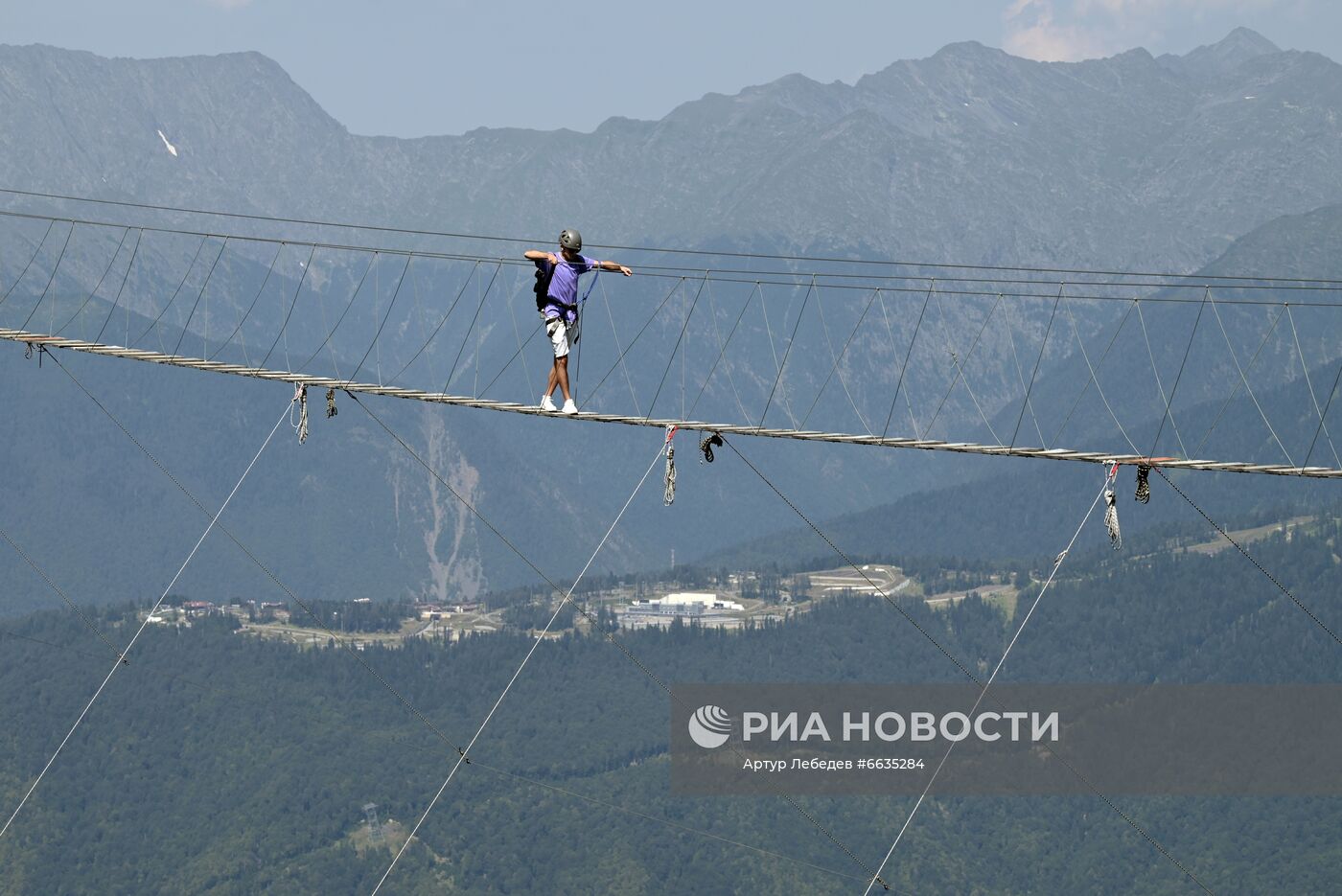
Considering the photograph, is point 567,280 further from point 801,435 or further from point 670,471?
point 801,435

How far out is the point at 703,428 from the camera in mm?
52875

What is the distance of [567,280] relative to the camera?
166ft

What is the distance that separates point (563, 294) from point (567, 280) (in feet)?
1.26

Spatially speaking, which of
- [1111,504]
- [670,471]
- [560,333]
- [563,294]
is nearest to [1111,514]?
[1111,504]

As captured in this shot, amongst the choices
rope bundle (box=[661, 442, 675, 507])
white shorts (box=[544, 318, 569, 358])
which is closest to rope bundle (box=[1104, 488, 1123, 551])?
rope bundle (box=[661, 442, 675, 507])

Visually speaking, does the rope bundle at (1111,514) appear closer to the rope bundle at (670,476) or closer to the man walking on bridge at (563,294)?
the rope bundle at (670,476)

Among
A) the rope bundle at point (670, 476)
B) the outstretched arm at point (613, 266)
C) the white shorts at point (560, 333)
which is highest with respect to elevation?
the outstretched arm at point (613, 266)

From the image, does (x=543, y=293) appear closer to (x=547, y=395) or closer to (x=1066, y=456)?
(x=547, y=395)

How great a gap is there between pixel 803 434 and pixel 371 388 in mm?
10280

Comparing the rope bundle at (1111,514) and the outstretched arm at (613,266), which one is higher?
the outstretched arm at (613,266)

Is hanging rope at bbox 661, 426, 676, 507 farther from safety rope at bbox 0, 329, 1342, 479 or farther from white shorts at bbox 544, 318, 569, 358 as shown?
white shorts at bbox 544, 318, 569, 358

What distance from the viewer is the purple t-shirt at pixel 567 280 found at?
5028 centimetres

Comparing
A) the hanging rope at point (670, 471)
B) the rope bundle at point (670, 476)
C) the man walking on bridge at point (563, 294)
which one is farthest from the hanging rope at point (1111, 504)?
the man walking on bridge at point (563, 294)

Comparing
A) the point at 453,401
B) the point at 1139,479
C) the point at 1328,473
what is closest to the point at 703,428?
the point at 453,401
